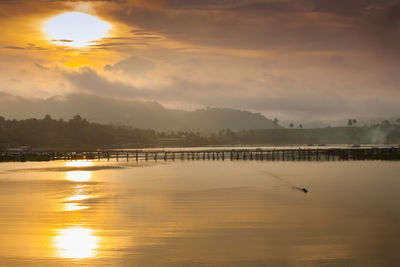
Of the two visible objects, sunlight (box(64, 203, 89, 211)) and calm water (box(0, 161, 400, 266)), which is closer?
calm water (box(0, 161, 400, 266))

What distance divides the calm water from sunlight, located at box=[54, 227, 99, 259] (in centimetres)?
5

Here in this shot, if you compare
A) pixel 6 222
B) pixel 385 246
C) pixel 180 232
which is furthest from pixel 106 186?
pixel 385 246

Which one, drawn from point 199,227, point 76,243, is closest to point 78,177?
point 199,227

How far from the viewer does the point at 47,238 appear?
2814 centimetres

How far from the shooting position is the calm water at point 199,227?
23672 mm

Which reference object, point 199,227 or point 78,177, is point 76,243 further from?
point 78,177

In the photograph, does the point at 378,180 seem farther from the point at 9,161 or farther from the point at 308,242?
the point at 9,161

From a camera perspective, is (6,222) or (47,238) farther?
(6,222)

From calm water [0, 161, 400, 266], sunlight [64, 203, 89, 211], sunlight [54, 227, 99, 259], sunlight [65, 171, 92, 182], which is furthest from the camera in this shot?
sunlight [65, 171, 92, 182]

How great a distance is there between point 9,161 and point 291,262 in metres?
131

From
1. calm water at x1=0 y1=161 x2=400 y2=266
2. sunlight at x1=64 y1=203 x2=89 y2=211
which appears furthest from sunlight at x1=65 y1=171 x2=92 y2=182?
sunlight at x1=64 y1=203 x2=89 y2=211

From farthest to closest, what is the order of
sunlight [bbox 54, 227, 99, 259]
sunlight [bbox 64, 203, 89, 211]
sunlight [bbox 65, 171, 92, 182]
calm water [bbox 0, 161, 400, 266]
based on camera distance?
sunlight [bbox 65, 171, 92, 182]
sunlight [bbox 64, 203, 89, 211]
sunlight [bbox 54, 227, 99, 259]
calm water [bbox 0, 161, 400, 266]

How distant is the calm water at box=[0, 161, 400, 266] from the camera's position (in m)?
23.7

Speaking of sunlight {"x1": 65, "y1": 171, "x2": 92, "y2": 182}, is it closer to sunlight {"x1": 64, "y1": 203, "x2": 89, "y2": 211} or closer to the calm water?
the calm water
